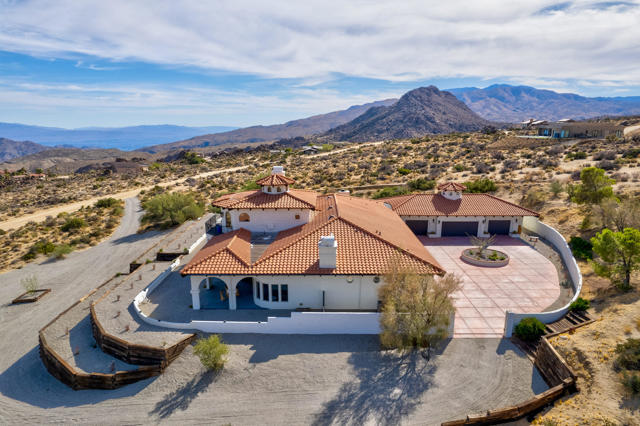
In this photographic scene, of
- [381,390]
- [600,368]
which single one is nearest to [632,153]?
[600,368]

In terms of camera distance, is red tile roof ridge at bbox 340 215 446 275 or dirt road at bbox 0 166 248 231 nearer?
red tile roof ridge at bbox 340 215 446 275

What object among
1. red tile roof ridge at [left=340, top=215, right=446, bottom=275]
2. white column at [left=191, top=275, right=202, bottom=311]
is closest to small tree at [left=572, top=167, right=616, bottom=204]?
red tile roof ridge at [left=340, top=215, right=446, bottom=275]

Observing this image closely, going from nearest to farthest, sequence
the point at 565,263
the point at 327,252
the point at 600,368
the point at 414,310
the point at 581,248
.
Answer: the point at 600,368 < the point at 414,310 < the point at 327,252 < the point at 565,263 < the point at 581,248

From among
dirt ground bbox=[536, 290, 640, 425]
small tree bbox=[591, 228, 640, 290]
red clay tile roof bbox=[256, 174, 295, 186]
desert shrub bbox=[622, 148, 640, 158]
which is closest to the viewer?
dirt ground bbox=[536, 290, 640, 425]

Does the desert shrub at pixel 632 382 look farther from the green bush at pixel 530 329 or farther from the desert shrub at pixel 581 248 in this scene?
the desert shrub at pixel 581 248

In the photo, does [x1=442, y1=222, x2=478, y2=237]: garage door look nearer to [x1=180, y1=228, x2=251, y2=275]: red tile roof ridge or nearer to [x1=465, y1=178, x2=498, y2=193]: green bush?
[x1=465, y1=178, x2=498, y2=193]: green bush

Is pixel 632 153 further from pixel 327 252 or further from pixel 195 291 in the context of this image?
pixel 195 291

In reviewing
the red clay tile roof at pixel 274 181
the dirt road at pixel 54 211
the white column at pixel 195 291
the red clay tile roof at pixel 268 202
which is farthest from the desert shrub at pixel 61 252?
the red clay tile roof at pixel 274 181
